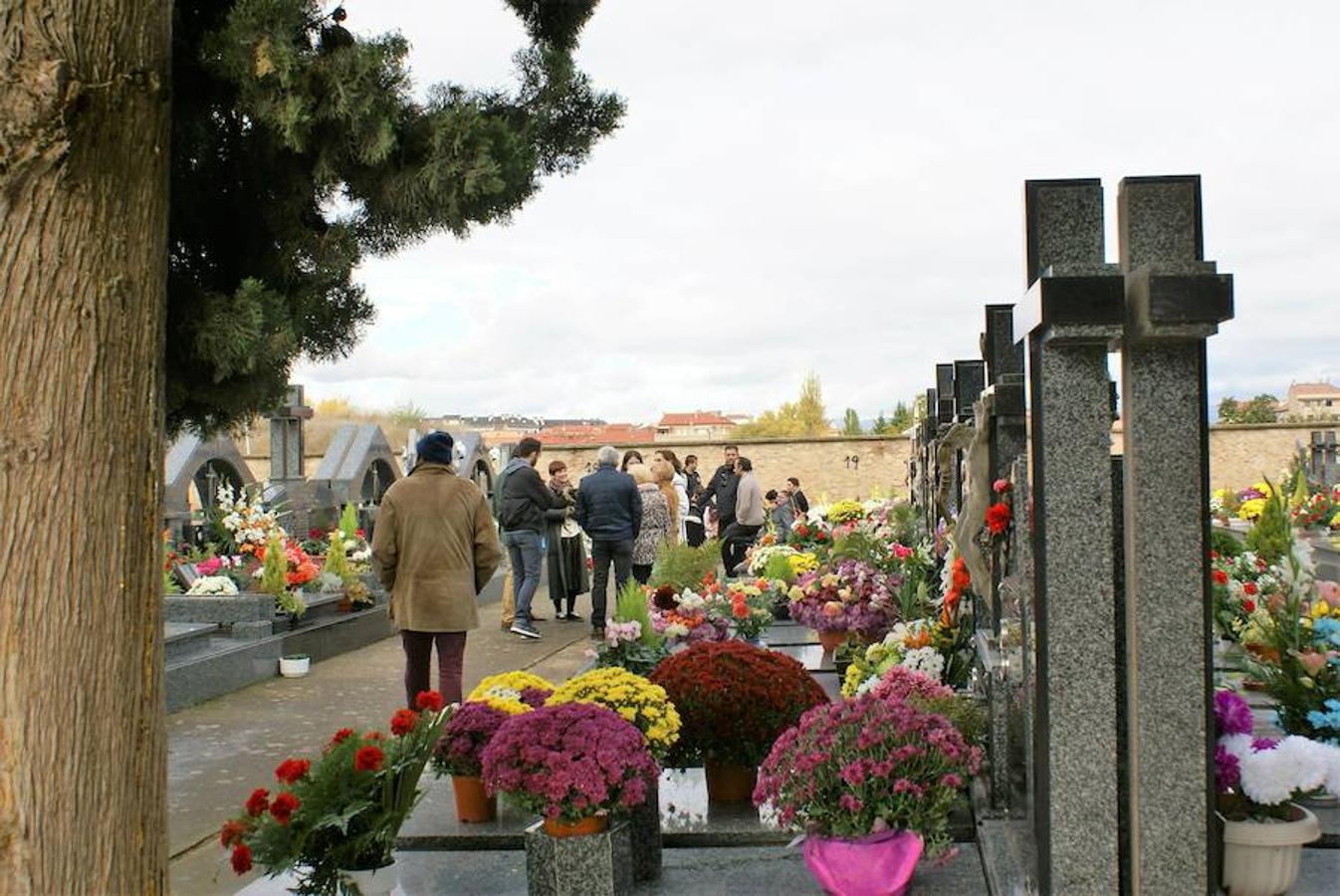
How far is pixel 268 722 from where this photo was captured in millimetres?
8250

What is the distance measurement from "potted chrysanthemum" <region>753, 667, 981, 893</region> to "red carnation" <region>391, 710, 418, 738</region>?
3.79 feet

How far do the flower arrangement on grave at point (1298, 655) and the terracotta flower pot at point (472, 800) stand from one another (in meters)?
2.98

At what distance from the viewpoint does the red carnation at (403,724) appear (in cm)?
437

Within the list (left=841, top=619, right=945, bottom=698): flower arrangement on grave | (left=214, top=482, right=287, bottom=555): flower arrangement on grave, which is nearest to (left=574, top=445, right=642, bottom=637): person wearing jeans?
(left=214, top=482, right=287, bottom=555): flower arrangement on grave

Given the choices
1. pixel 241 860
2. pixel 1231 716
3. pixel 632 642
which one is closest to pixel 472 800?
pixel 241 860

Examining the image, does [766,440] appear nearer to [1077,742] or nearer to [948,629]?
[948,629]

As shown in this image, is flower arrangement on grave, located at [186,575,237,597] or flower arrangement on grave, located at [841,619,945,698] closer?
flower arrangement on grave, located at [841,619,945,698]

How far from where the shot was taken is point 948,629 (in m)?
6.54

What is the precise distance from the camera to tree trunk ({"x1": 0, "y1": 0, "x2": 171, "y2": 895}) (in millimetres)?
2502

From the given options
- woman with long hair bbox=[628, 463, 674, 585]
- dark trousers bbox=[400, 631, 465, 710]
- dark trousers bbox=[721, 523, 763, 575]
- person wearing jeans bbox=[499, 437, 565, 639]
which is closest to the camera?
dark trousers bbox=[400, 631, 465, 710]

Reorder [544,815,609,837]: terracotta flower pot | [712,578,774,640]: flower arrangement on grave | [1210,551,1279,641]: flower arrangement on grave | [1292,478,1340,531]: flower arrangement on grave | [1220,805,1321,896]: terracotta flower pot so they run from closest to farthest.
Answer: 1. [1220,805,1321,896]: terracotta flower pot
2. [544,815,609,837]: terracotta flower pot
3. [1210,551,1279,641]: flower arrangement on grave
4. [712,578,774,640]: flower arrangement on grave
5. [1292,478,1340,531]: flower arrangement on grave

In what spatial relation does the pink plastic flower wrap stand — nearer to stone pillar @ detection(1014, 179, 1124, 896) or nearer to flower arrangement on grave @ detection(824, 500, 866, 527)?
stone pillar @ detection(1014, 179, 1124, 896)

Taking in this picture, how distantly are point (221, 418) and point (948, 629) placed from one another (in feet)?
11.8

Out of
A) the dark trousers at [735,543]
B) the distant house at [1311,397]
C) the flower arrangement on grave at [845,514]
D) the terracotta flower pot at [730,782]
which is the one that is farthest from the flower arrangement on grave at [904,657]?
the distant house at [1311,397]
